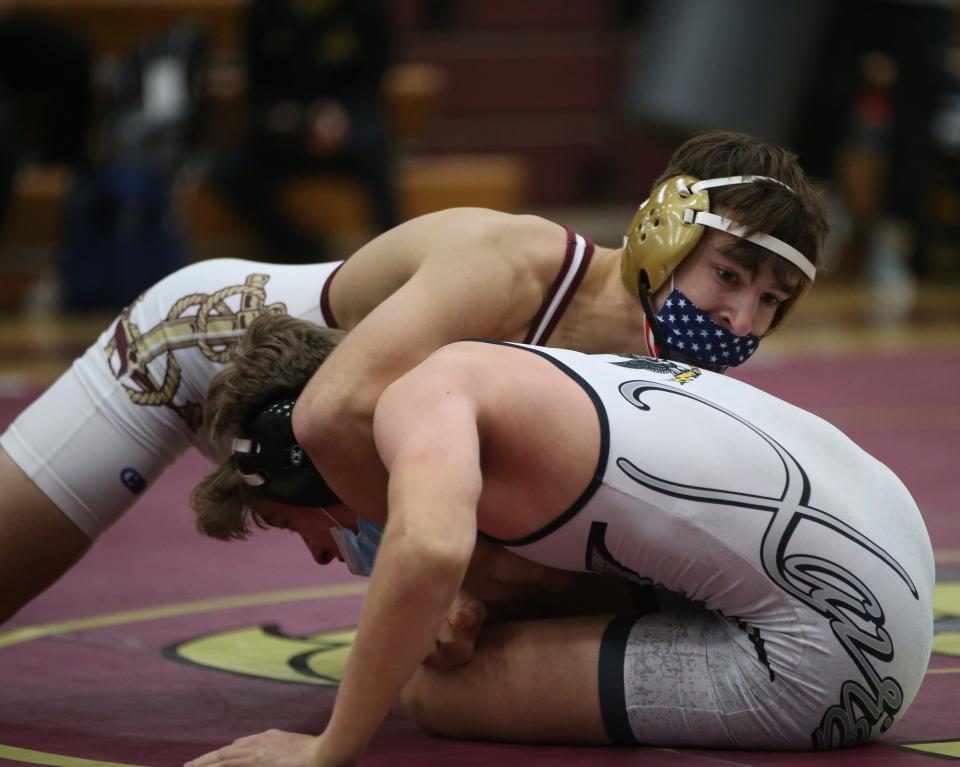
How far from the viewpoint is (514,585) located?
112 inches

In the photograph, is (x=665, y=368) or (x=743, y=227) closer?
(x=665, y=368)

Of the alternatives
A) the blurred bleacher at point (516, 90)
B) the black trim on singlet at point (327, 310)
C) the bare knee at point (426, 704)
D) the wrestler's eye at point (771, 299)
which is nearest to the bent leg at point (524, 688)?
the bare knee at point (426, 704)

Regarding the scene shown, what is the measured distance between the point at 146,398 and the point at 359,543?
851mm

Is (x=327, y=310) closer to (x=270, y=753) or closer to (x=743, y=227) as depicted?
(x=743, y=227)

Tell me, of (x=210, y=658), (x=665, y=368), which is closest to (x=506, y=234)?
(x=665, y=368)

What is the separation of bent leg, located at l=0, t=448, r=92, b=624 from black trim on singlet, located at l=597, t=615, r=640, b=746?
1.33 meters

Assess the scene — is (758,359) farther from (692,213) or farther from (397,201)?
(692,213)

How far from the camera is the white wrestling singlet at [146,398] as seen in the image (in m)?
3.49

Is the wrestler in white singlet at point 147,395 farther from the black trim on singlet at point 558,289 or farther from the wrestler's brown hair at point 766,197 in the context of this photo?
the wrestler's brown hair at point 766,197

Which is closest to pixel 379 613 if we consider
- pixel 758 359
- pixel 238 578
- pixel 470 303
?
pixel 470 303

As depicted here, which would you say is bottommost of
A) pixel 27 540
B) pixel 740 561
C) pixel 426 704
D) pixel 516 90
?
pixel 516 90

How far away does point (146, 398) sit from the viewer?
11.6 feet

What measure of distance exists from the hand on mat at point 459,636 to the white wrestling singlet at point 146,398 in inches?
34.7

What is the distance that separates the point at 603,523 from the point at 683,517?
11 centimetres
